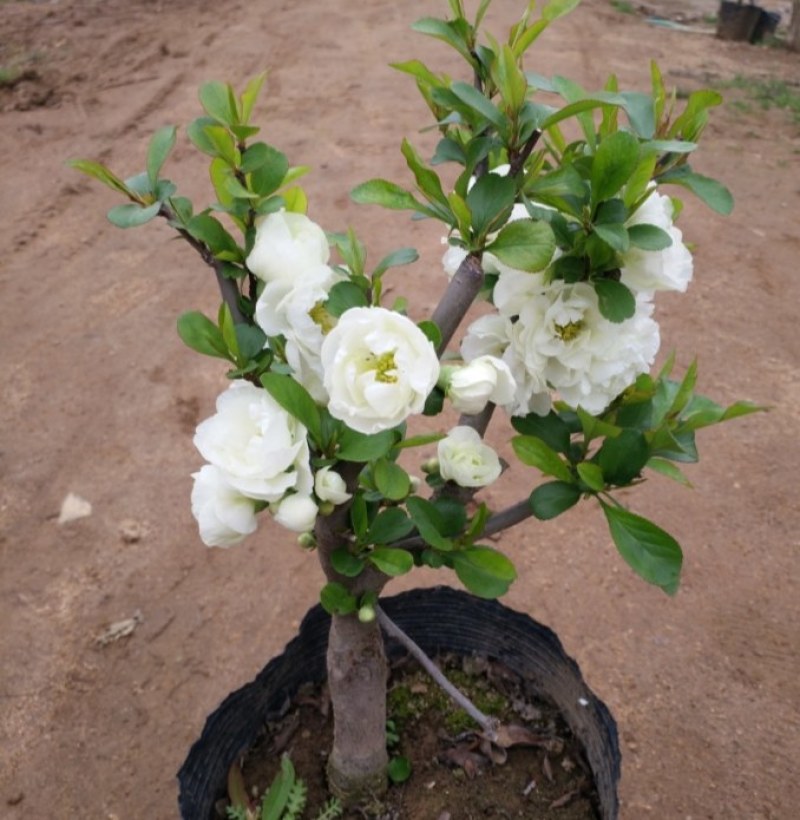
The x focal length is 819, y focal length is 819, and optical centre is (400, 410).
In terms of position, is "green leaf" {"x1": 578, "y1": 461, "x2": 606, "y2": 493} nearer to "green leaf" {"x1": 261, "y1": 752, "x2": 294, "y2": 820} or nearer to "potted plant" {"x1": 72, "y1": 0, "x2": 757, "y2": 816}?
"potted plant" {"x1": 72, "y1": 0, "x2": 757, "y2": 816}

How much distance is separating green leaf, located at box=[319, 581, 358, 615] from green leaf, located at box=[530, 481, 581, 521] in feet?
1.04

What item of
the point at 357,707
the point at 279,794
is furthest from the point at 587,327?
the point at 279,794

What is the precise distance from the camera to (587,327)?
90 cm

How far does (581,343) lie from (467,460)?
0.20 metres

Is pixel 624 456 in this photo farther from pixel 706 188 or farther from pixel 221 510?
pixel 221 510

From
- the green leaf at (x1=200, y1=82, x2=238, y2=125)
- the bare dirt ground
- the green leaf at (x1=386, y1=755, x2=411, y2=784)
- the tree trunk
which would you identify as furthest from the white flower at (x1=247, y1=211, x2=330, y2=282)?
the tree trunk

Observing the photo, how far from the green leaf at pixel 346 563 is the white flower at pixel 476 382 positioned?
31 cm

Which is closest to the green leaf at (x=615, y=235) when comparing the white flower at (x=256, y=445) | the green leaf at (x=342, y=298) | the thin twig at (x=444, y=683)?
the green leaf at (x=342, y=298)

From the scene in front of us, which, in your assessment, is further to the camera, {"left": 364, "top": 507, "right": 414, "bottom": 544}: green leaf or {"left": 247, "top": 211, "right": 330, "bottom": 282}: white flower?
{"left": 364, "top": 507, "right": 414, "bottom": 544}: green leaf

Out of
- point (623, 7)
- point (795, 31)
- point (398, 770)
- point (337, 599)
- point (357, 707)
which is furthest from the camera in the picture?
point (623, 7)

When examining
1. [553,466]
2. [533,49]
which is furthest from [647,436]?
[533,49]

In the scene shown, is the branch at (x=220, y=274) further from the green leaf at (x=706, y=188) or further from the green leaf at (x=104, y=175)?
the green leaf at (x=706, y=188)

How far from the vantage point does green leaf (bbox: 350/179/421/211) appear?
0.90 m

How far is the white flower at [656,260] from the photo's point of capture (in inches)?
33.5
